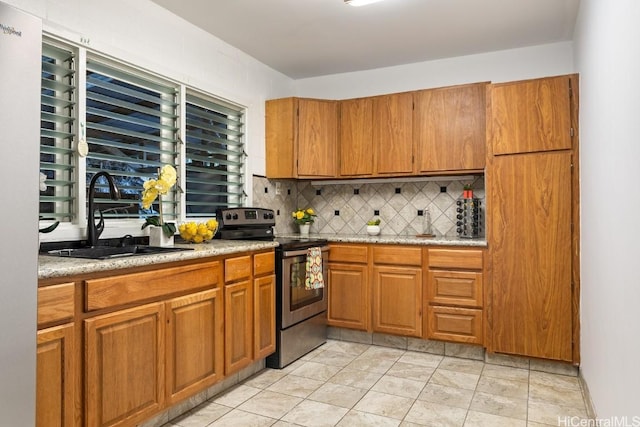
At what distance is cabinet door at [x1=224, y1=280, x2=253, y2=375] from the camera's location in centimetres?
259

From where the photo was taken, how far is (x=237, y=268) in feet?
8.82

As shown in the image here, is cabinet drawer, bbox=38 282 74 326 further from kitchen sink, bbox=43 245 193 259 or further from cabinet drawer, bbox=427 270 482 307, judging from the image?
cabinet drawer, bbox=427 270 482 307

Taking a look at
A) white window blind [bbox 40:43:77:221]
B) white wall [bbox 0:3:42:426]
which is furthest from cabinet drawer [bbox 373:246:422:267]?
white wall [bbox 0:3:42:426]

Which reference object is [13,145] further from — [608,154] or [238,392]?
[608,154]

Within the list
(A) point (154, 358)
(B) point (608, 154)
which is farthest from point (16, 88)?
(B) point (608, 154)

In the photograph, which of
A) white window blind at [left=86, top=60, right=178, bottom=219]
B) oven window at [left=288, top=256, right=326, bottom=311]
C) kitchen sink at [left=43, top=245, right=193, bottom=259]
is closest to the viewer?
kitchen sink at [left=43, top=245, right=193, bottom=259]

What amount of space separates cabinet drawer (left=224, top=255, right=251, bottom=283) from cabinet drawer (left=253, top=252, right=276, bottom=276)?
8 cm

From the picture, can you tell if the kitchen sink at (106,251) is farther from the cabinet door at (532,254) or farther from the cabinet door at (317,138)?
the cabinet door at (532,254)

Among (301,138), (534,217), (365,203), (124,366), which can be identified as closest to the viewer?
(124,366)

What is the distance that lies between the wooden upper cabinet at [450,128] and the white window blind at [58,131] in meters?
2.65

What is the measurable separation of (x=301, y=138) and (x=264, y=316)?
5.91 feet

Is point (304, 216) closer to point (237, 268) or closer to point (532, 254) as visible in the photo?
point (237, 268)

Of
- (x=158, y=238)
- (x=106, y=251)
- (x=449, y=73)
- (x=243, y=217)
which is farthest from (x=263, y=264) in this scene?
(x=449, y=73)

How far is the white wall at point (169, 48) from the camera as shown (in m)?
2.38
